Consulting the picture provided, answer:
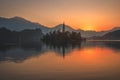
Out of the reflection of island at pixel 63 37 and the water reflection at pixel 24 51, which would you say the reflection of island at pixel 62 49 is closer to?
the water reflection at pixel 24 51

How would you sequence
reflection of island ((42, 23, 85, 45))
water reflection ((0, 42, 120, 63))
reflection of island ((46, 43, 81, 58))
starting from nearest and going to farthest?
water reflection ((0, 42, 120, 63)) < reflection of island ((46, 43, 81, 58)) < reflection of island ((42, 23, 85, 45))

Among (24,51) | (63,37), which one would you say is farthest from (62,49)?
(63,37)

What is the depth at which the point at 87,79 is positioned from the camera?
6449 mm

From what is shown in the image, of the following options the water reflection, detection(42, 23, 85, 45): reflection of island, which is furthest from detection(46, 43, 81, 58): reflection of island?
detection(42, 23, 85, 45): reflection of island

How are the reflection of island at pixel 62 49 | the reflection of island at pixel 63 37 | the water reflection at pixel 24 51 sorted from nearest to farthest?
the water reflection at pixel 24 51 < the reflection of island at pixel 62 49 < the reflection of island at pixel 63 37

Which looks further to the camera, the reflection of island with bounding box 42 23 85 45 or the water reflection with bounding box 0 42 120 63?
the reflection of island with bounding box 42 23 85 45

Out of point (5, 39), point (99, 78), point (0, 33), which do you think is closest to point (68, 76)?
point (99, 78)

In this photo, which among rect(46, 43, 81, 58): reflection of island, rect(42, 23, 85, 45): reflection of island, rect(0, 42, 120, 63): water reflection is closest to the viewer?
rect(0, 42, 120, 63): water reflection

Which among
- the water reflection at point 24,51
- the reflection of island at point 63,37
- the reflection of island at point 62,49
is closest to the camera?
the water reflection at point 24,51

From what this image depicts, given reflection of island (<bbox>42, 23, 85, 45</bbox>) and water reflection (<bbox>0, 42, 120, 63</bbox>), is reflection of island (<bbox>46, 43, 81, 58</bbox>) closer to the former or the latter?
water reflection (<bbox>0, 42, 120, 63</bbox>)

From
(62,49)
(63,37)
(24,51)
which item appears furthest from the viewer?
(63,37)

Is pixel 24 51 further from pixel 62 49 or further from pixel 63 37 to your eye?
pixel 63 37

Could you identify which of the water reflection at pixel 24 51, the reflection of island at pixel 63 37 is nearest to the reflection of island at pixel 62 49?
the water reflection at pixel 24 51

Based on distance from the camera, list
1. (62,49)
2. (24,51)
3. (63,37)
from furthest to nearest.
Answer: (63,37) < (62,49) < (24,51)
